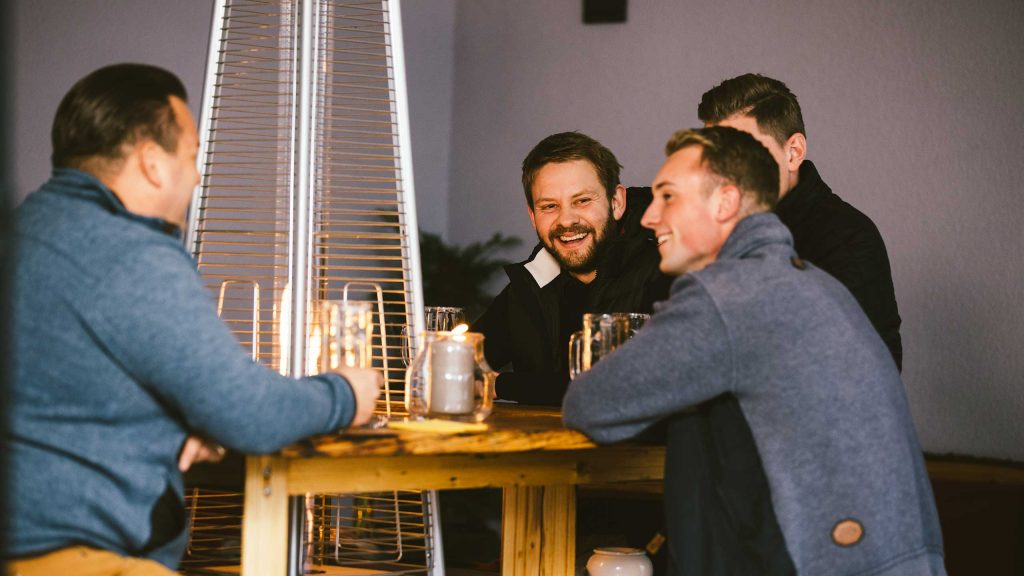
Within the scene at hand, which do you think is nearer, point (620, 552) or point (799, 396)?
point (799, 396)

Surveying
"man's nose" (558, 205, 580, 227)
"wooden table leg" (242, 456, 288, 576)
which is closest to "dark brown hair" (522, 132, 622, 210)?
"man's nose" (558, 205, 580, 227)

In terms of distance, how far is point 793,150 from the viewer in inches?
103

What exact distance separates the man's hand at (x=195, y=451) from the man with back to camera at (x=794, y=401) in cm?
59

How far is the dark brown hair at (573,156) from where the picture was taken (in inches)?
118

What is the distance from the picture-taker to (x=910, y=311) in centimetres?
369

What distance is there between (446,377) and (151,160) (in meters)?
0.66

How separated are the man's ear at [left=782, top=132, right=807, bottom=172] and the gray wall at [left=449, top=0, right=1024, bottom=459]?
1.22 meters

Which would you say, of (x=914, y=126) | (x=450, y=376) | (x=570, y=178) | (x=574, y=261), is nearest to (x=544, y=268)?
(x=574, y=261)

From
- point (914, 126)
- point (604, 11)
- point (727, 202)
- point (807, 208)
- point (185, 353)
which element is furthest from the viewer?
point (604, 11)

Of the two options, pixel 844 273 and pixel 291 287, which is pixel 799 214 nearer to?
pixel 844 273

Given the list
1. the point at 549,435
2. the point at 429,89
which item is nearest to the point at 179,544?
the point at 549,435

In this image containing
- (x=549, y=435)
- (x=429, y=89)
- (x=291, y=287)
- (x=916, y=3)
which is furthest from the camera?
(x=429, y=89)

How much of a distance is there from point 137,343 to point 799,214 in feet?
5.42

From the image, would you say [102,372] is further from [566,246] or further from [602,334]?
[566,246]
